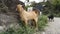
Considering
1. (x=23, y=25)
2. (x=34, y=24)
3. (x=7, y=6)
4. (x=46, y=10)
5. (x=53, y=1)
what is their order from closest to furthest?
(x=23, y=25) → (x=34, y=24) → (x=7, y=6) → (x=46, y=10) → (x=53, y=1)

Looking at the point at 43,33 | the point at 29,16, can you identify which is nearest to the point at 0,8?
the point at 29,16

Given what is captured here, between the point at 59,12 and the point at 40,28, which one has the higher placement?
the point at 40,28

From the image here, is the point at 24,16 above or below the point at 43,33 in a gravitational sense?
above

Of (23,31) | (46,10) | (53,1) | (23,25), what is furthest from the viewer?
(53,1)

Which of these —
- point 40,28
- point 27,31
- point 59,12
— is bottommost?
point 59,12

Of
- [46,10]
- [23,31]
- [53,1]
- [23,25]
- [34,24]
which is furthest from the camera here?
[53,1]

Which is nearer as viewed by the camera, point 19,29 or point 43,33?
point 19,29

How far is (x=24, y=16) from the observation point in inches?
341

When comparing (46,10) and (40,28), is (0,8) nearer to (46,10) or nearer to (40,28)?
(40,28)

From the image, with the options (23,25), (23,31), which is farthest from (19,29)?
(23,25)

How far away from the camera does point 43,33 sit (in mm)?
8922

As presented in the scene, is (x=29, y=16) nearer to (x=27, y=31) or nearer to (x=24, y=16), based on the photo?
(x=24, y=16)

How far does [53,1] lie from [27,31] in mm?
14380

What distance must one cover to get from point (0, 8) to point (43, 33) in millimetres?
2202
